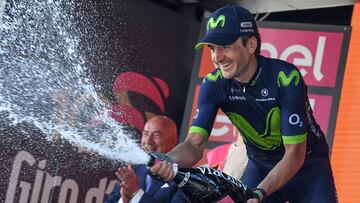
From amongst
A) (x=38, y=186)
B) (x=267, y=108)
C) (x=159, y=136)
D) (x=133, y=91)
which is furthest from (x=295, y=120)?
(x=133, y=91)

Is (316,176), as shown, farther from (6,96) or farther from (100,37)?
(100,37)

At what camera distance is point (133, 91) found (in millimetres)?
8445

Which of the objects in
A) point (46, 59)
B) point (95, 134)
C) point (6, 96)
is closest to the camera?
point (95, 134)

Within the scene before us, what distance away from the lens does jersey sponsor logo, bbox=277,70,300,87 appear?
5000 mm

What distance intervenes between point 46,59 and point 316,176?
3.12 m

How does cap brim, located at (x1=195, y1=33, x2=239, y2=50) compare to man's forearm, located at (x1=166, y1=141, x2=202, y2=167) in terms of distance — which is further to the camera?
man's forearm, located at (x1=166, y1=141, x2=202, y2=167)

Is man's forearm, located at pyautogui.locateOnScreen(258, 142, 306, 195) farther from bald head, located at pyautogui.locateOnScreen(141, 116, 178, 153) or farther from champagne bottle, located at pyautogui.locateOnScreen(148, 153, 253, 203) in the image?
bald head, located at pyautogui.locateOnScreen(141, 116, 178, 153)

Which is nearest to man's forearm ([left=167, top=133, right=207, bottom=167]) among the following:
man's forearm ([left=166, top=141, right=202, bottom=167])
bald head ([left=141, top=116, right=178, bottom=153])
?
man's forearm ([left=166, top=141, right=202, bottom=167])

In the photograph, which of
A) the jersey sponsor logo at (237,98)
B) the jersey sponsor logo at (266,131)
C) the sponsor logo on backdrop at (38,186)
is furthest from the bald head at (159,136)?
the jersey sponsor logo at (237,98)

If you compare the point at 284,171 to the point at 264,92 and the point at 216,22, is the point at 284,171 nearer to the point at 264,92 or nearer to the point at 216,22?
the point at 264,92

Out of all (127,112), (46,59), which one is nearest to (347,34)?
(127,112)

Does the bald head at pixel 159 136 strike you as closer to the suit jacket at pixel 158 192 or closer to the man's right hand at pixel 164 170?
the suit jacket at pixel 158 192

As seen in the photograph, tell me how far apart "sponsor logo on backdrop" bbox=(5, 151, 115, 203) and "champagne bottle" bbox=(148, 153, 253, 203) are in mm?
3271

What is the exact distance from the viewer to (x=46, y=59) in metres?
7.73
